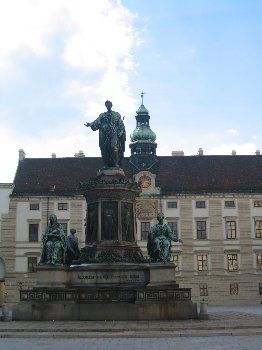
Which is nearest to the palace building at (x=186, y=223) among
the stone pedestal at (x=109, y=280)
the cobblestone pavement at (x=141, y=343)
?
the stone pedestal at (x=109, y=280)

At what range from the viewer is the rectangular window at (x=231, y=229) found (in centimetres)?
5819

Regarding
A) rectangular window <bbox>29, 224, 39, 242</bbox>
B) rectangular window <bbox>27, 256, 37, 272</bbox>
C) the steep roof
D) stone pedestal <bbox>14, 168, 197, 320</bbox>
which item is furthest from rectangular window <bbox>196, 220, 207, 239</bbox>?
stone pedestal <bbox>14, 168, 197, 320</bbox>

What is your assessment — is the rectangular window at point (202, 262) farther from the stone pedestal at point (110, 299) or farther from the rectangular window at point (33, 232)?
the stone pedestal at point (110, 299)

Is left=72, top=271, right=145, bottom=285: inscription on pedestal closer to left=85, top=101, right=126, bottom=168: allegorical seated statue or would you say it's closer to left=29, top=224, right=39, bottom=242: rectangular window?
left=85, top=101, right=126, bottom=168: allegorical seated statue

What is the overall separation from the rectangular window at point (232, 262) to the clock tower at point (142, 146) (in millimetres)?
12897

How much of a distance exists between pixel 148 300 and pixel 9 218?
40339 mm

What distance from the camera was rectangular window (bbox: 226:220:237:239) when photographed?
191 feet

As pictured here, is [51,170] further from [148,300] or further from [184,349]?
[184,349]

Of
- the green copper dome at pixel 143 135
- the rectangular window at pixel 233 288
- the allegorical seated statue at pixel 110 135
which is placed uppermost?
the green copper dome at pixel 143 135

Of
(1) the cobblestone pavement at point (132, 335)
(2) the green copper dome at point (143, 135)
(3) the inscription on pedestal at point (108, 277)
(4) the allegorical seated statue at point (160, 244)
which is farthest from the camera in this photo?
(2) the green copper dome at point (143, 135)

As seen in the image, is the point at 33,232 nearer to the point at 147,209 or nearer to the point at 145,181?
the point at 147,209

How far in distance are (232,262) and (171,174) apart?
11.1 metres

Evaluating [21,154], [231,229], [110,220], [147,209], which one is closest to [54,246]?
[110,220]

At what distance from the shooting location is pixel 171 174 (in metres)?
61.2
